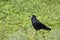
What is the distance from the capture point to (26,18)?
4410 millimetres

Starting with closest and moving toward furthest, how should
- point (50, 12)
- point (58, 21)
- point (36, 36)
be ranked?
point (36, 36), point (58, 21), point (50, 12)

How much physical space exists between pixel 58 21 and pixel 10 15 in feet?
3.10

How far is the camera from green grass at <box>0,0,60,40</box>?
400 centimetres

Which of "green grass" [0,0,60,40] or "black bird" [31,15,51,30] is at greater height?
"black bird" [31,15,51,30]

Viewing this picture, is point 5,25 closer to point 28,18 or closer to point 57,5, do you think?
point 28,18

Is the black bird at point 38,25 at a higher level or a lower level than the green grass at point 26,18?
higher

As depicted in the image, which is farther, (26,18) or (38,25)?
(26,18)

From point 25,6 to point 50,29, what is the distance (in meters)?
0.98

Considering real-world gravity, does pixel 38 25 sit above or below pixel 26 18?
above

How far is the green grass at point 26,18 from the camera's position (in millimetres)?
4004

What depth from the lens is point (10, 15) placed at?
452cm

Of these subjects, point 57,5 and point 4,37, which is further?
point 57,5

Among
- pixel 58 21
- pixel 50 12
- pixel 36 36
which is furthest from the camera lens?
pixel 50 12

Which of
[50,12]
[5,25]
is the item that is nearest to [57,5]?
[50,12]
